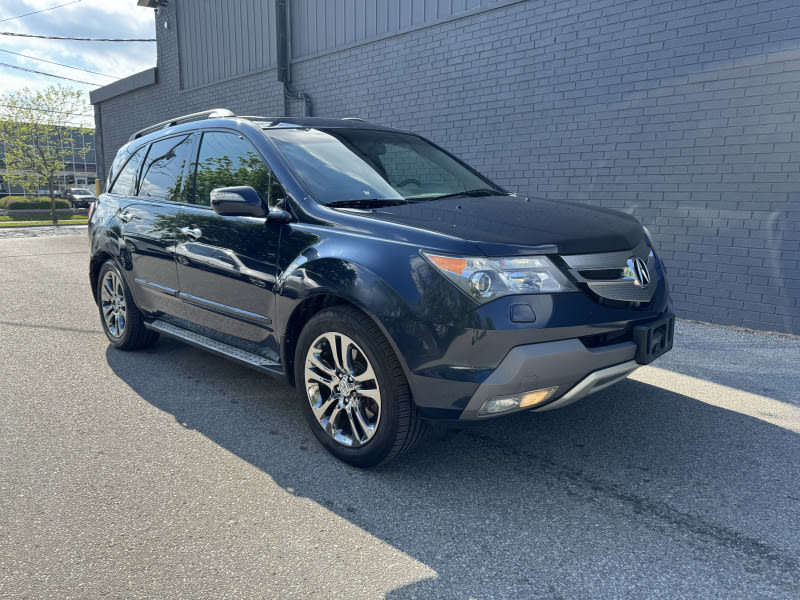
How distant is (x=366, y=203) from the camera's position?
3289mm

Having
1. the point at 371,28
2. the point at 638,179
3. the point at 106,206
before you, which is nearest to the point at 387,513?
the point at 106,206

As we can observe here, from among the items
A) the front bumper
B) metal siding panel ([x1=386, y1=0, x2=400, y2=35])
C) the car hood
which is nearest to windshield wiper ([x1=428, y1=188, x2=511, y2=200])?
the car hood

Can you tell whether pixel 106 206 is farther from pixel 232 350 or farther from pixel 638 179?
pixel 638 179

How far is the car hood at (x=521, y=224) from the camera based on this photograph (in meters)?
2.71

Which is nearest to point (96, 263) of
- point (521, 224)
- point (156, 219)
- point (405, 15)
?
point (156, 219)

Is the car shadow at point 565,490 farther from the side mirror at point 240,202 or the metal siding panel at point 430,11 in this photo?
the metal siding panel at point 430,11

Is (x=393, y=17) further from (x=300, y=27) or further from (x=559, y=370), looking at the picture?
(x=559, y=370)

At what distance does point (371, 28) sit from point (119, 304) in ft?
22.4

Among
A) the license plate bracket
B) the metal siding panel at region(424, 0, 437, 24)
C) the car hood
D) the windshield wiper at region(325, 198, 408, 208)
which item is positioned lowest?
the license plate bracket

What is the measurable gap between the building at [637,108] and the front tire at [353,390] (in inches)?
182

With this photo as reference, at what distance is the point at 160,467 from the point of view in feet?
10.2

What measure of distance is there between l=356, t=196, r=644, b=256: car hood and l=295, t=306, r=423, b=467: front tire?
1.84 ft

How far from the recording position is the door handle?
12.9 feet

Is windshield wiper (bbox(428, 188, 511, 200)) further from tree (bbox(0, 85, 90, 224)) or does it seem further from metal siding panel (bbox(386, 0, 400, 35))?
tree (bbox(0, 85, 90, 224))
